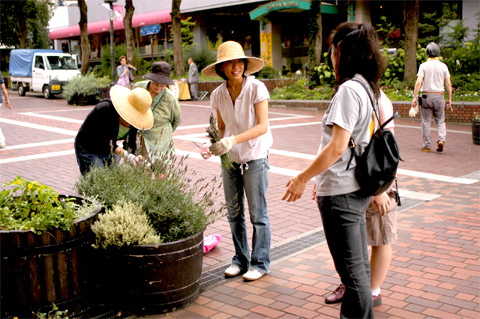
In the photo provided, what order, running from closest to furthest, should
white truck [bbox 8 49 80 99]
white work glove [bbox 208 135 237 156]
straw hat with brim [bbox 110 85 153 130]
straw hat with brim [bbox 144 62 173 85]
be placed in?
white work glove [bbox 208 135 237 156]
straw hat with brim [bbox 110 85 153 130]
straw hat with brim [bbox 144 62 173 85]
white truck [bbox 8 49 80 99]

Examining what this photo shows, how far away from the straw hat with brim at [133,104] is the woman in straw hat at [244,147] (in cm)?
72

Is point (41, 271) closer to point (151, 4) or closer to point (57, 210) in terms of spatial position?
point (57, 210)

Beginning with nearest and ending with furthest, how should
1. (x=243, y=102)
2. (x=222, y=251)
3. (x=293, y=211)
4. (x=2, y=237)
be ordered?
(x=2, y=237) → (x=243, y=102) → (x=222, y=251) → (x=293, y=211)

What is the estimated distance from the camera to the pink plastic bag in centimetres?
461

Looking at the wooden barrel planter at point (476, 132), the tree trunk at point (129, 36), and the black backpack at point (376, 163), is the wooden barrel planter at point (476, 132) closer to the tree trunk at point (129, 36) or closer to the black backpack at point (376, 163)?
the black backpack at point (376, 163)

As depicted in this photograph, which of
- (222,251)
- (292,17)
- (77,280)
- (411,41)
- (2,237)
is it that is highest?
(292,17)

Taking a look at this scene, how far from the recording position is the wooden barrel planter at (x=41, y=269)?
3021 millimetres

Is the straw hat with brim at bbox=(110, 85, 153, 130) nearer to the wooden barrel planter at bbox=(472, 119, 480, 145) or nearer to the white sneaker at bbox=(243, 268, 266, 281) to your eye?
the white sneaker at bbox=(243, 268, 266, 281)

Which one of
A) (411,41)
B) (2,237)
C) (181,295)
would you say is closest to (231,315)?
(181,295)

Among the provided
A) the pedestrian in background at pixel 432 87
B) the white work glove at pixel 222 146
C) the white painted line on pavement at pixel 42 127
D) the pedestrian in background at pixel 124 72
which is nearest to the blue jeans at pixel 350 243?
Result: the white work glove at pixel 222 146

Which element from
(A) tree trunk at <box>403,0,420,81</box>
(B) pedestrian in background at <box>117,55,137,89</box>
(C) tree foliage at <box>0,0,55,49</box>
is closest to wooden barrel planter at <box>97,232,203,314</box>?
(A) tree trunk at <box>403,0,420,81</box>

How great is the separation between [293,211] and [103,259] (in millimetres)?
3033

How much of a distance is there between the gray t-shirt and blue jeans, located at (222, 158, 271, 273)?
1.18 m

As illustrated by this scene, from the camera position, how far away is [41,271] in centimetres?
306
